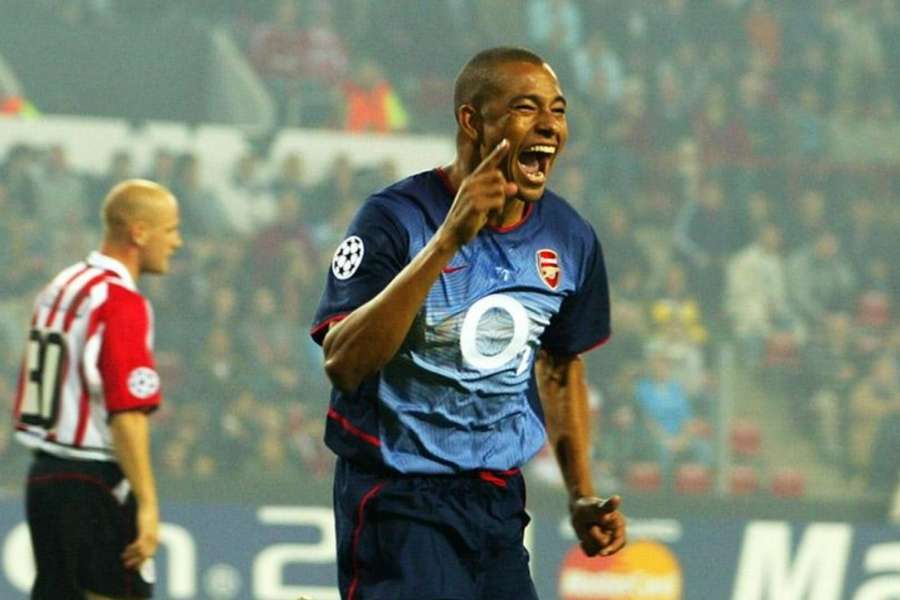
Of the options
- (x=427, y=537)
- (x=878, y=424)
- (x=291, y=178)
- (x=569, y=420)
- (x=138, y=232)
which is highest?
(x=291, y=178)

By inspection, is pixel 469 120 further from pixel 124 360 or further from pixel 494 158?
pixel 124 360

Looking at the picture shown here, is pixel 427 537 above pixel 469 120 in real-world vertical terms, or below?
below

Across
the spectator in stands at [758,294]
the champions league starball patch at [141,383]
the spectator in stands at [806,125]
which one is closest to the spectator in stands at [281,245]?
the spectator in stands at [758,294]

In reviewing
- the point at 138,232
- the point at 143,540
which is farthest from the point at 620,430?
the point at 143,540

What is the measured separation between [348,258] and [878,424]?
24.6 ft

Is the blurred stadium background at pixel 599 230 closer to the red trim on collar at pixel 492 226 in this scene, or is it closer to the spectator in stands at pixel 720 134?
the spectator in stands at pixel 720 134

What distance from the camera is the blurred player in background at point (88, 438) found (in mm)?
5820

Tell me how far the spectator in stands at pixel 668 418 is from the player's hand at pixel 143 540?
17.0 ft

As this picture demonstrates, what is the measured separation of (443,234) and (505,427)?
0.63 m

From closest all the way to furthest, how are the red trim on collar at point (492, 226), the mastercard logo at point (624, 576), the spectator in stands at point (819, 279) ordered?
the red trim on collar at point (492, 226)
the mastercard logo at point (624, 576)
the spectator in stands at point (819, 279)

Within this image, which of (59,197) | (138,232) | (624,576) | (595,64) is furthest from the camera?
(595,64)

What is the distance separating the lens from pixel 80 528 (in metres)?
5.84

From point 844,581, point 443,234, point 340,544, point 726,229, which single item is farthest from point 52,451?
point 726,229

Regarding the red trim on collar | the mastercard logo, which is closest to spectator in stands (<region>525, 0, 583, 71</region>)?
the mastercard logo
